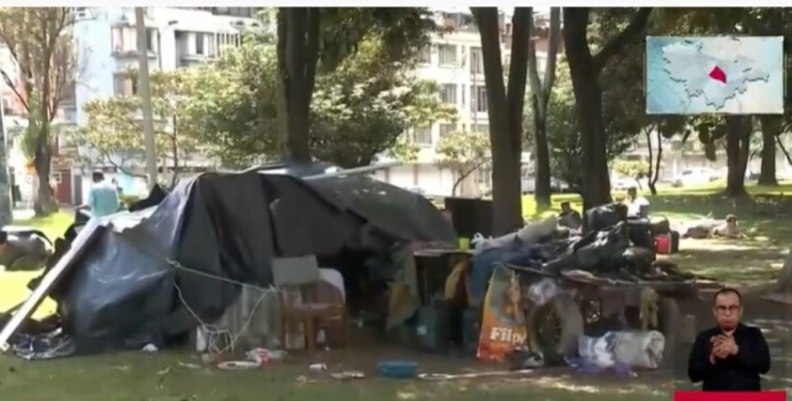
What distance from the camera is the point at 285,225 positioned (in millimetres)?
5953

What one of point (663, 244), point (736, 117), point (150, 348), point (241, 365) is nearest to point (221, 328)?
point (241, 365)

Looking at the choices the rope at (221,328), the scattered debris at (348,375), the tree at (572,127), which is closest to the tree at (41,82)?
the rope at (221,328)

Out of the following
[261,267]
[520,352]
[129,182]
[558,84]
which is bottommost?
Result: [520,352]

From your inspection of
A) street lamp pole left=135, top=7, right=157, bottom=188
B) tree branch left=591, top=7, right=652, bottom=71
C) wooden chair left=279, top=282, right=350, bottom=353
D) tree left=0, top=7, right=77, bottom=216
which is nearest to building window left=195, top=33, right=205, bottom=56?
street lamp pole left=135, top=7, right=157, bottom=188

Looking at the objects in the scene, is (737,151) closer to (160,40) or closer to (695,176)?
(695,176)

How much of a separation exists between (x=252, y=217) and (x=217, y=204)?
0.56 ft

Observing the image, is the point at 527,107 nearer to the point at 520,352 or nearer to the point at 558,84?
the point at 558,84

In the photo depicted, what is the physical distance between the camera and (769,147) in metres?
5.64

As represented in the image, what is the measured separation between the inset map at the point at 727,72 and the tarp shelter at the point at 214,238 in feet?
3.97

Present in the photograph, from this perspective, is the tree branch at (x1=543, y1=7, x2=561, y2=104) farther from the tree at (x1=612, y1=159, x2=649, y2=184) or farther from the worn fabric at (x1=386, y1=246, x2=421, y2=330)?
the worn fabric at (x1=386, y1=246, x2=421, y2=330)

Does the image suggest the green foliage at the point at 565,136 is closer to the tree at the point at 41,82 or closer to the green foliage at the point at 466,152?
the green foliage at the point at 466,152

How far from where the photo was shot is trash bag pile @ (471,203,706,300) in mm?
5848

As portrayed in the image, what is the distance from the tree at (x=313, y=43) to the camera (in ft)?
18.0

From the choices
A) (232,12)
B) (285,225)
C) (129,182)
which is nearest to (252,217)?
(285,225)
